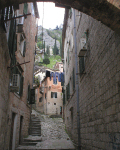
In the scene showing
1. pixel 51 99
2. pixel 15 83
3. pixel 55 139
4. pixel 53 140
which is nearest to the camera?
pixel 15 83

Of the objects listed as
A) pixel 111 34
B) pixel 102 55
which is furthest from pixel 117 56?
pixel 102 55

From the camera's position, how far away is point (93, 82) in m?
5.34

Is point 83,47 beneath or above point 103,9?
above

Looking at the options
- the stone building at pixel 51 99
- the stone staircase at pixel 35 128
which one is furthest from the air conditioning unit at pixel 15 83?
the stone building at pixel 51 99

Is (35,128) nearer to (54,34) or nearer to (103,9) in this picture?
(103,9)

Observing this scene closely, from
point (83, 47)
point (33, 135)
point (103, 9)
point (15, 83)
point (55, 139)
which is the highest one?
point (83, 47)

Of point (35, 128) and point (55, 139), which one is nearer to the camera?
point (55, 139)

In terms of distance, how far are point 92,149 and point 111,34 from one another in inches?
Answer: 151

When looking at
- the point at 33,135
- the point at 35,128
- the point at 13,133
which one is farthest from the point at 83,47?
the point at 35,128

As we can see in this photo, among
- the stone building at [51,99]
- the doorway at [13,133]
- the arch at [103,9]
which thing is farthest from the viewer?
the stone building at [51,99]

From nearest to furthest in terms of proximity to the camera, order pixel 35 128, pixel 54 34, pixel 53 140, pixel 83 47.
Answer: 1. pixel 83 47
2. pixel 53 140
3. pixel 35 128
4. pixel 54 34

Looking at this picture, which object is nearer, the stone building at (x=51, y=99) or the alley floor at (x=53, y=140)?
the alley floor at (x=53, y=140)

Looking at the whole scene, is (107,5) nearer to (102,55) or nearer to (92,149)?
(102,55)

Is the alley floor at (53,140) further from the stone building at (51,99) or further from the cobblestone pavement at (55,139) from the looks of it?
the stone building at (51,99)
